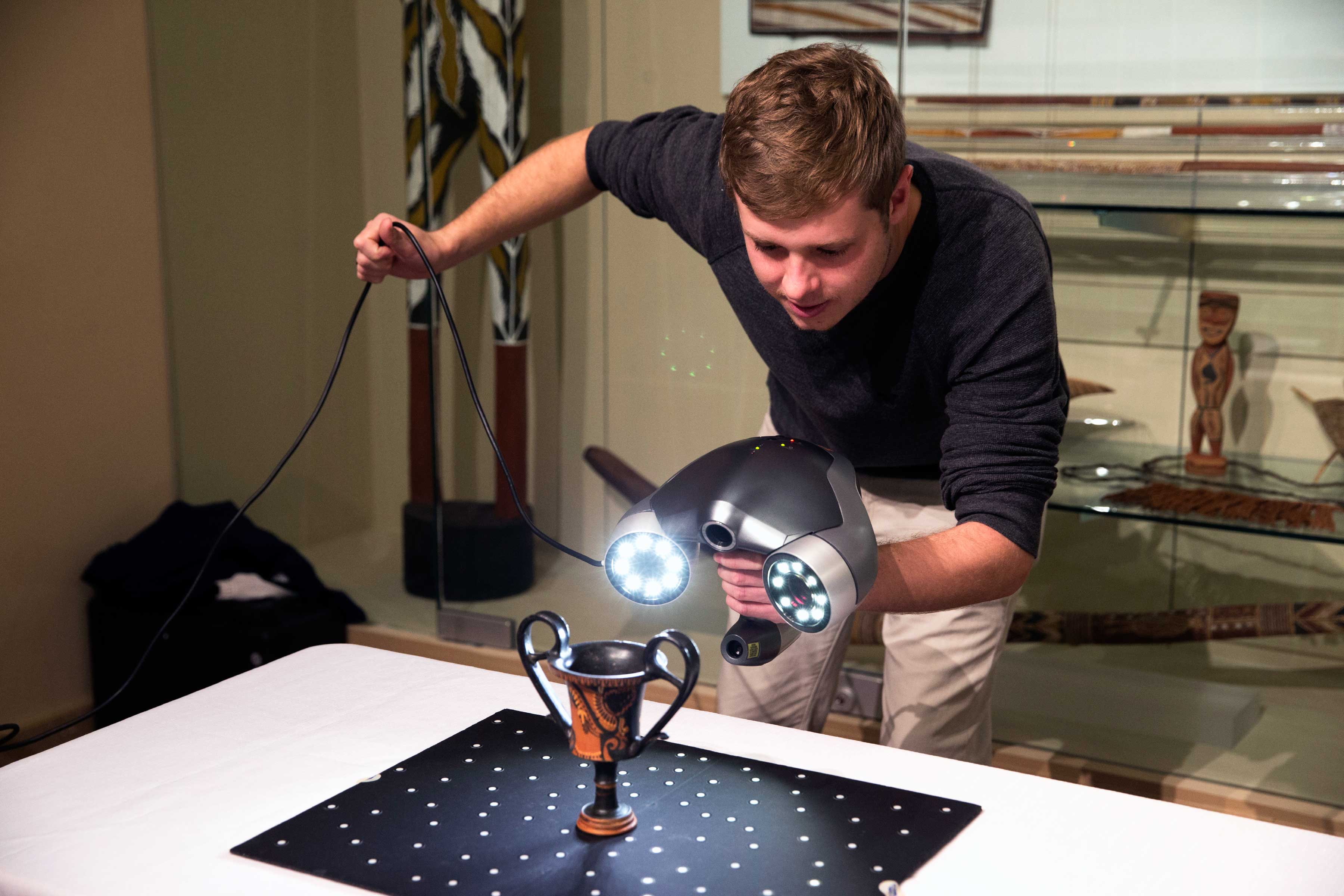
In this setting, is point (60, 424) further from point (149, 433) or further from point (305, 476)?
point (305, 476)

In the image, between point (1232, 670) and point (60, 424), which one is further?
point (60, 424)

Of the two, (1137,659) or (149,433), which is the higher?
(149,433)

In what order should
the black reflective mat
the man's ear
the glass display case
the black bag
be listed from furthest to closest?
the black bag < the glass display case < the man's ear < the black reflective mat

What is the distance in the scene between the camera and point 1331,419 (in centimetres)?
218

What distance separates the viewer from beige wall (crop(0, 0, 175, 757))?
8.99ft

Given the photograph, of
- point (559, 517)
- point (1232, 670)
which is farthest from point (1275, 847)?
point (559, 517)

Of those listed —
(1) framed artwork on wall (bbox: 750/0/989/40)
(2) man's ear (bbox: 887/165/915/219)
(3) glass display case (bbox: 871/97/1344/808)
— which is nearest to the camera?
(2) man's ear (bbox: 887/165/915/219)

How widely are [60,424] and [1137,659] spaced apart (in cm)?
235

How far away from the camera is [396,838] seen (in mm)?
1105

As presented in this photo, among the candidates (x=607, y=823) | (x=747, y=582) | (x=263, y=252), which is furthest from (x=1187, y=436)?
(x=263, y=252)

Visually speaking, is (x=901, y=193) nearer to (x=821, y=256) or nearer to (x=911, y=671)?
(x=821, y=256)

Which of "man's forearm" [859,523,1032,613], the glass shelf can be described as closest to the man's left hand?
"man's forearm" [859,523,1032,613]

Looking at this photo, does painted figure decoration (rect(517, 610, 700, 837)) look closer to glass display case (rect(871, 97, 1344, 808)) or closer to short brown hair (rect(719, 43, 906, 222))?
short brown hair (rect(719, 43, 906, 222))

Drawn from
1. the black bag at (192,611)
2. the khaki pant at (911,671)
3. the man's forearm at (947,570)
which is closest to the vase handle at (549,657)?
the man's forearm at (947,570)
